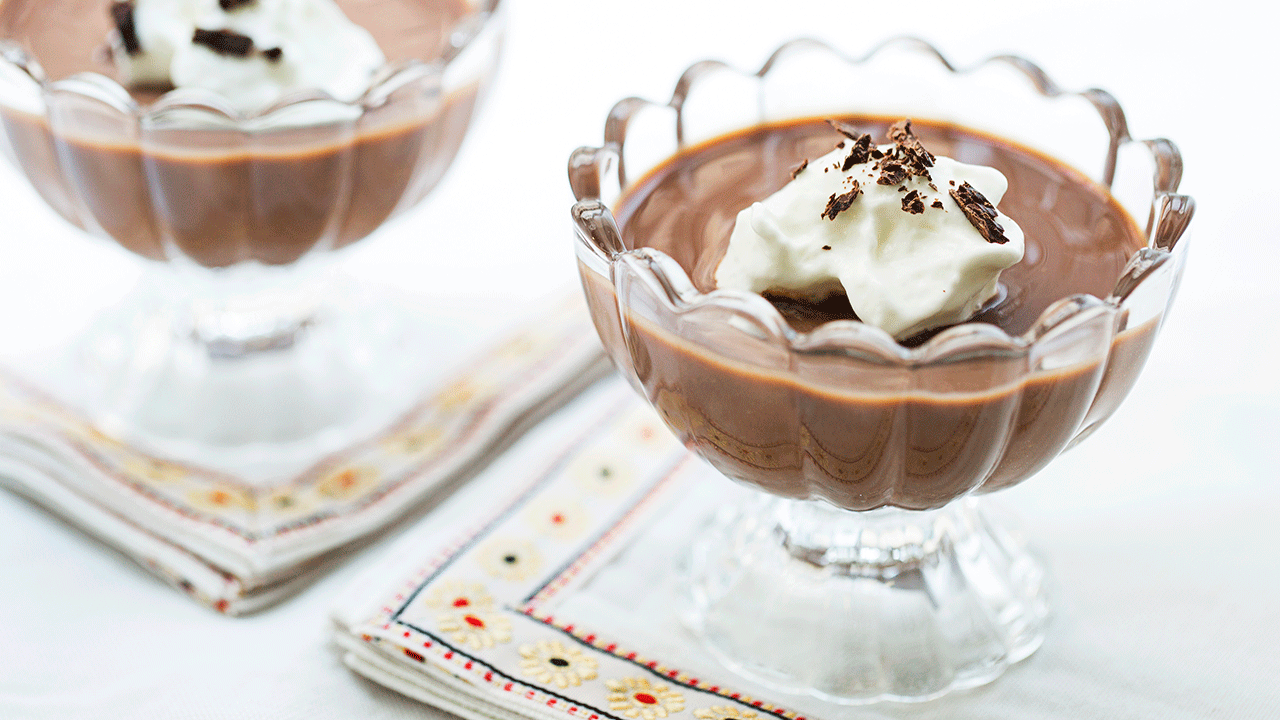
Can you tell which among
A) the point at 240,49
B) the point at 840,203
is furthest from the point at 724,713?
the point at 240,49

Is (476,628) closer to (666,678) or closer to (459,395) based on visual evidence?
(666,678)

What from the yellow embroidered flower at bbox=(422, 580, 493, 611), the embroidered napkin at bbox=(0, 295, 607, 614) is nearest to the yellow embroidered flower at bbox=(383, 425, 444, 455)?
the embroidered napkin at bbox=(0, 295, 607, 614)

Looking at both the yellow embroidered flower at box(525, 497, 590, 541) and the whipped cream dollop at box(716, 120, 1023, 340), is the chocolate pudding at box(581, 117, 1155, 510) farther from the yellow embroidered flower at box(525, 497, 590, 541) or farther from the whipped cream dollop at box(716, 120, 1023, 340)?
the yellow embroidered flower at box(525, 497, 590, 541)

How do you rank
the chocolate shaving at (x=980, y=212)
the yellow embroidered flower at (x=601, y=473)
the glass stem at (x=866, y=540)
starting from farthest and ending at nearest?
the yellow embroidered flower at (x=601, y=473) → the glass stem at (x=866, y=540) → the chocolate shaving at (x=980, y=212)

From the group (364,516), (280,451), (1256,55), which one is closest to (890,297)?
(364,516)

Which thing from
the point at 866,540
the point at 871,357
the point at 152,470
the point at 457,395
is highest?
the point at 871,357

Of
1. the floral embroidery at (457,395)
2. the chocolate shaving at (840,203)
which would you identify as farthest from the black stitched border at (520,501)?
the chocolate shaving at (840,203)

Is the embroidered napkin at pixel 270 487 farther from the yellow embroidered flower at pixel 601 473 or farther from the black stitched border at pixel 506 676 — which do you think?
the black stitched border at pixel 506 676
